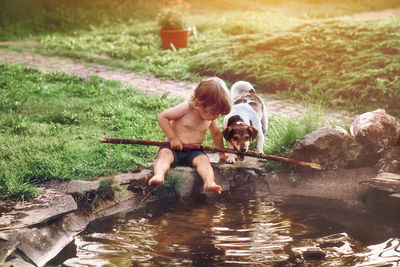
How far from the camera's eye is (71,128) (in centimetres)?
593

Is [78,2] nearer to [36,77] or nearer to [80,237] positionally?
[36,77]

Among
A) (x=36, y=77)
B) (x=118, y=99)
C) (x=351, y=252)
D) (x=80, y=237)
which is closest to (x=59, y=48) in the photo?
(x=36, y=77)

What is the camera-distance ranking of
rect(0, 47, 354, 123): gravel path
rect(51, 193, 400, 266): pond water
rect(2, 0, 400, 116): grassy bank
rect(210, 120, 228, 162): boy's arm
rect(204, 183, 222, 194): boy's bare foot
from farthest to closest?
rect(2, 0, 400, 116): grassy bank → rect(0, 47, 354, 123): gravel path → rect(210, 120, 228, 162): boy's arm → rect(204, 183, 222, 194): boy's bare foot → rect(51, 193, 400, 266): pond water

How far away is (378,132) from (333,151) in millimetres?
457

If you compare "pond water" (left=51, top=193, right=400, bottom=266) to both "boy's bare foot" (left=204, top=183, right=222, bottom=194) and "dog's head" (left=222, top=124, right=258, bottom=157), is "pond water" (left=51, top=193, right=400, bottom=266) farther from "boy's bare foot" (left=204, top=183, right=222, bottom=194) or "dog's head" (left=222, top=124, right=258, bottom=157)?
"dog's head" (left=222, top=124, right=258, bottom=157)

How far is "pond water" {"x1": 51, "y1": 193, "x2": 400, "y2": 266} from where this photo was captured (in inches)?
129

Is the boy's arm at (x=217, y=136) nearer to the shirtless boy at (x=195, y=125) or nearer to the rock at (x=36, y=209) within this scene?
the shirtless boy at (x=195, y=125)

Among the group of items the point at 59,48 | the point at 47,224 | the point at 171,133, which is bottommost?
the point at 47,224

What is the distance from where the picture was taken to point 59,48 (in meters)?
11.6

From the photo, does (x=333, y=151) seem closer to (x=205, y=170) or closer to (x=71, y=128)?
(x=205, y=170)

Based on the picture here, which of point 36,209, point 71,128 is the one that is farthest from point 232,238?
point 71,128

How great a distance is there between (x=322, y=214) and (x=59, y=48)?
9.13 m

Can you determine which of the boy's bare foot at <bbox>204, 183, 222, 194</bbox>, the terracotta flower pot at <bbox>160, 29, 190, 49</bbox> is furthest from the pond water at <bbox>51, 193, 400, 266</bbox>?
the terracotta flower pot at <bbox>160, 29, 190, 49</bbox>

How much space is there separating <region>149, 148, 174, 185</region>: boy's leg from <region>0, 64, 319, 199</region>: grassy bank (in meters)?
0.40
